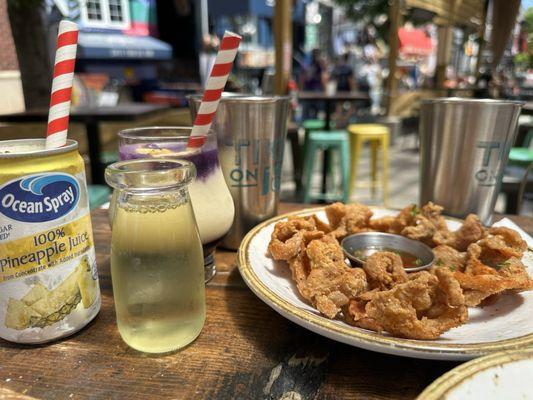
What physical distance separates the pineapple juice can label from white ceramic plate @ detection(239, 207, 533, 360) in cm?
36

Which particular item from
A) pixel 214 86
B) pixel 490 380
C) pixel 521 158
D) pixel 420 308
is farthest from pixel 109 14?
pixel 490 380

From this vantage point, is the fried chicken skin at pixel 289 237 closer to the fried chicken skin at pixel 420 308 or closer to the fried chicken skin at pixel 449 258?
the fried chicken skin at pixel 420 308

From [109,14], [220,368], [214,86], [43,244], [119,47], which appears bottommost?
[220,368]

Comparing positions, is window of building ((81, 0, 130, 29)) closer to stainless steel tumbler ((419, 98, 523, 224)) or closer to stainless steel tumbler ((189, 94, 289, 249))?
stainless steel tumbler ((189, 94, 289, 249))

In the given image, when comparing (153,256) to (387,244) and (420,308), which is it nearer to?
(420,308)

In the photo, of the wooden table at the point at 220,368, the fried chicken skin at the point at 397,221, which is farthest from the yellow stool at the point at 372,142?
the wooden table at the point at 220,368

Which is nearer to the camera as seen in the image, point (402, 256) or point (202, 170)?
point (202, 170)

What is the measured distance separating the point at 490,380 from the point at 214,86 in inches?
32.2

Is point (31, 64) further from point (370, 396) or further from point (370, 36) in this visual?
point (370, 36)

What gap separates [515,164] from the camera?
379cm

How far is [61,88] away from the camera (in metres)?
0.77

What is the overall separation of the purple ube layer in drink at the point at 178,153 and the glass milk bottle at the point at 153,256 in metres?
0.18

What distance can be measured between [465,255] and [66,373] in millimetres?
996

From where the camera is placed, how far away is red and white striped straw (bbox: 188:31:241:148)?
3.14 ft
